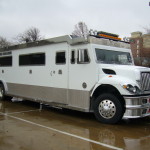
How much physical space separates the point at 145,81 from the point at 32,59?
503 centimetres

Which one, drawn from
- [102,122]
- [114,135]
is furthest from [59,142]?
[102,122]

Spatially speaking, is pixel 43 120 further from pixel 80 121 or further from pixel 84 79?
pixel 84 79

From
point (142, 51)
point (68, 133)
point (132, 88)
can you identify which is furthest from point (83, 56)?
point (142, 51)

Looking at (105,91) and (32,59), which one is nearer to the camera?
(105,91)

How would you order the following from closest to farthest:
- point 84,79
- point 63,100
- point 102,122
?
point 102,122 → point 84,79 → point 63,100

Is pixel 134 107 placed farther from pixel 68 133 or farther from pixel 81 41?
pixel 81 41

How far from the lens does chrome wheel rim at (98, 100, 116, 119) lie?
272 inches

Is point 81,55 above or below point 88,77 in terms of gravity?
above

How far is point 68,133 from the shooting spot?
20.1ft

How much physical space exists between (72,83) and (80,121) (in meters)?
1.36

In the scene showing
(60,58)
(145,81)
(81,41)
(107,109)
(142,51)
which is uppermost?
(142,51)

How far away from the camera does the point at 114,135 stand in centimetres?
601

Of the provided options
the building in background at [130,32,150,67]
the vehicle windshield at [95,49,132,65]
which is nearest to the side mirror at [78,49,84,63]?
the vehicle windshield at [95,49,132,65]

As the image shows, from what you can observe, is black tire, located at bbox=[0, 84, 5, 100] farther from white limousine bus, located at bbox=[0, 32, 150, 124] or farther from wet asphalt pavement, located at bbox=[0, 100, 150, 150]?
wet asphalt pavement, located at bbox=[0, 100, 150, 150]
